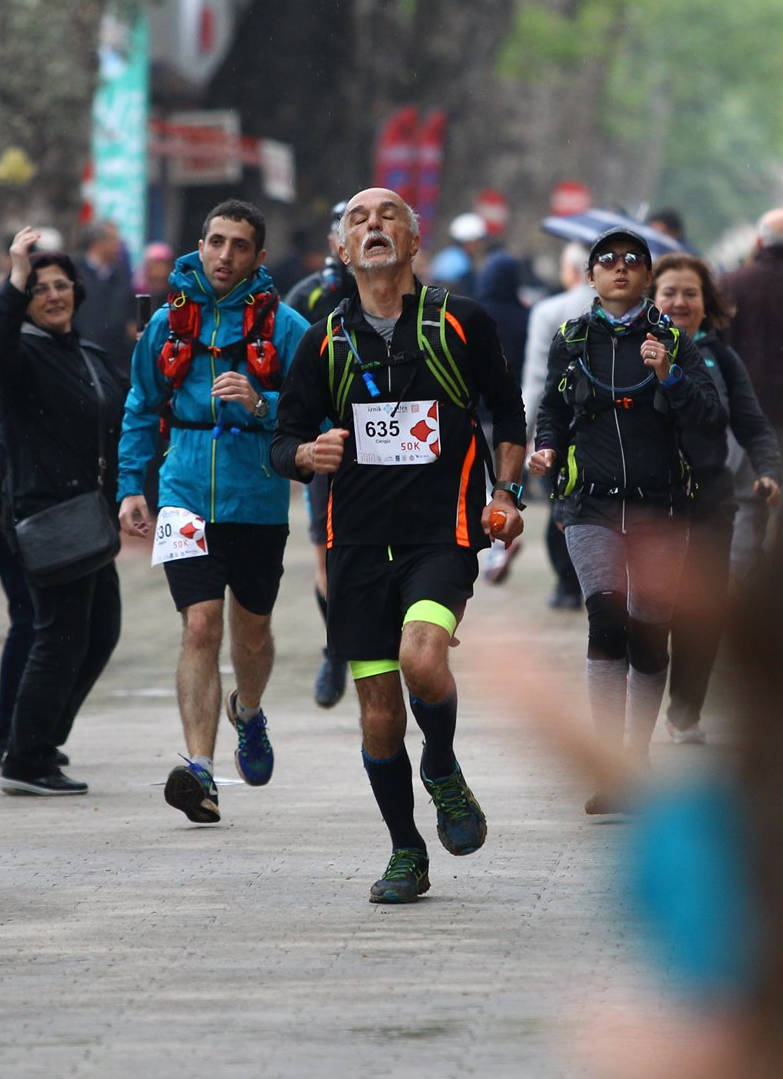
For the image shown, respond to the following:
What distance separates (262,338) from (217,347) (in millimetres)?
140

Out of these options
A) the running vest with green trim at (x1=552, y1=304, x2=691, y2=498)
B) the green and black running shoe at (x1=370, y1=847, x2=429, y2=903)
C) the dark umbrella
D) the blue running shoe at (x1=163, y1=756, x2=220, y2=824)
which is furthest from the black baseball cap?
the dark umbrella

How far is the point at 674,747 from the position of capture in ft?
10.9

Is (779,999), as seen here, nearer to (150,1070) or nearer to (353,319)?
(150,1070)

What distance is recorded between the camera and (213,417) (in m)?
7.86

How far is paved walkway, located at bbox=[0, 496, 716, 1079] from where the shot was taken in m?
4.79

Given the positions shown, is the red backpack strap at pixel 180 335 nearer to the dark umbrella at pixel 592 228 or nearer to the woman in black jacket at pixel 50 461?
the woman in black jacket at pixel 50 461

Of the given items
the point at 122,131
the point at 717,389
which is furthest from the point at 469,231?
the point at 717,389

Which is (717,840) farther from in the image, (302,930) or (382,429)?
(382,429)

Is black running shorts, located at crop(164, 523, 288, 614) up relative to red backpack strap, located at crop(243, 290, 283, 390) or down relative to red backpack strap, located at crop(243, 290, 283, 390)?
down

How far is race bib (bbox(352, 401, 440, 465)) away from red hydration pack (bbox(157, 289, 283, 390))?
1.31 meters

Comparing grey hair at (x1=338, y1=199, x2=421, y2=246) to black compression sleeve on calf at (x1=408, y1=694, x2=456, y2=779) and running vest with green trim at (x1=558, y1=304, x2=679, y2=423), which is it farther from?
running vest with green trim at (x1=558, y1=304, x2=679, y2=423)

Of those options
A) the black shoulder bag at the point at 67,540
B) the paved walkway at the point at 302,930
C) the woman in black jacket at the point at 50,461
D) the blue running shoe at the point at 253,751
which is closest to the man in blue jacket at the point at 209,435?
the blue running shoe at the point at 253,751

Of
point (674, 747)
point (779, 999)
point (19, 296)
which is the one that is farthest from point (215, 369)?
point (779, 999)

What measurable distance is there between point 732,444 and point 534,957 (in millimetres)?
5016
